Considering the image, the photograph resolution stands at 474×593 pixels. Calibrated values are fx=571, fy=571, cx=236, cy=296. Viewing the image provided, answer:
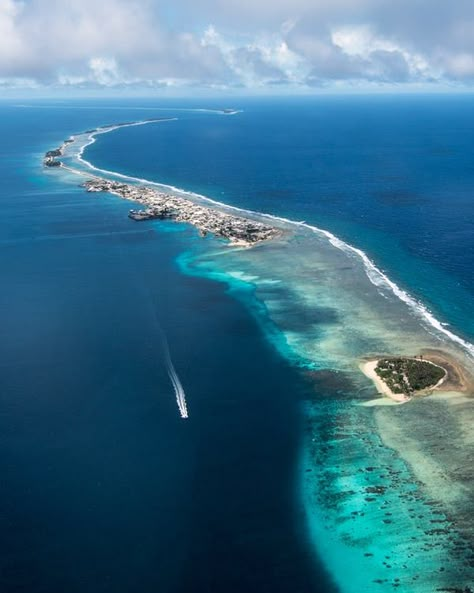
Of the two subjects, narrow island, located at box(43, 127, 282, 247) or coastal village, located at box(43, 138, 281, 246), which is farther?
coastal village, located at box(43, 138, 281, 246)

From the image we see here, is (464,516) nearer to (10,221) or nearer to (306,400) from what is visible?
(306,400)

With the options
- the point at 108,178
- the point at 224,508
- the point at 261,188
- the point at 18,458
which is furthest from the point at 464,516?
the point at 108,178

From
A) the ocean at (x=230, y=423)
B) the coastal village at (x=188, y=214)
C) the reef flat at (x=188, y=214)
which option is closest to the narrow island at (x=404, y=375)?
the ocean at (x=230, y=423)

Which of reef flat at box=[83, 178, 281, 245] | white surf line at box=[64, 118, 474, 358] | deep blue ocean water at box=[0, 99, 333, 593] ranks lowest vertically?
deep blue ocean water at box=[0, 99, 333, 593]

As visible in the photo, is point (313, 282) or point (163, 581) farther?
point (313, 282)

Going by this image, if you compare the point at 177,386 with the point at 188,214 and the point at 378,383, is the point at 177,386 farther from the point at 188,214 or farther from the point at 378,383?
the point at 188,214

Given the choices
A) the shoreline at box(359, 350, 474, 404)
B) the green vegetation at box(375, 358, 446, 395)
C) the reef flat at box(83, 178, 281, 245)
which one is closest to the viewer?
the shoreline at box(359, 350, 474, 404)

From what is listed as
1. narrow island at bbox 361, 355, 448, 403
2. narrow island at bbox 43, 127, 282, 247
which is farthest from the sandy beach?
narrow island at bbox 43, 127, 282, 247

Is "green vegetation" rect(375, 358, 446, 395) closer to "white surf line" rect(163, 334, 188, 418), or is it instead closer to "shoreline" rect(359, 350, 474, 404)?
"shoreline" rect(359, 350, 474, 404)
